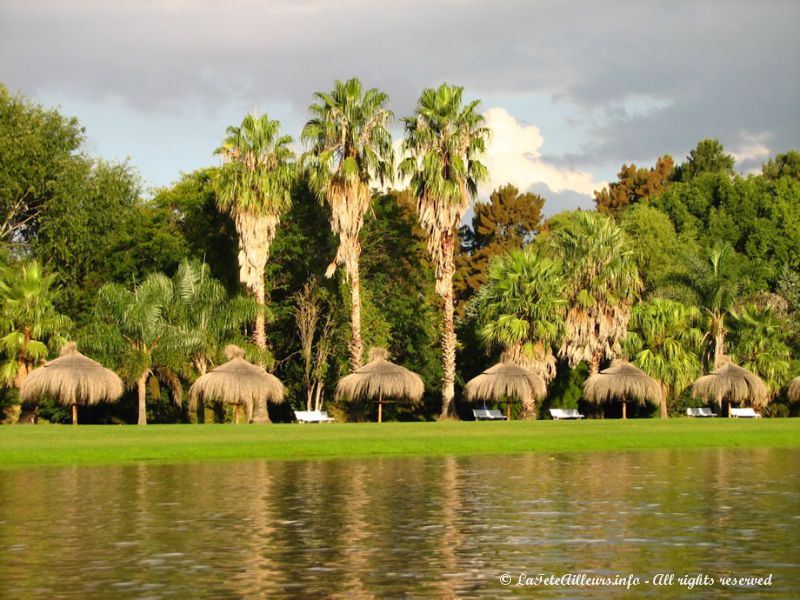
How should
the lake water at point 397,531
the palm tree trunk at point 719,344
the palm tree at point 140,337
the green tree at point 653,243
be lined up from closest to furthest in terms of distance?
the lake water at point 397,531
the palm tree at point 140,337
the palm tree trunk at point 719,344
the green tree at point 653,243

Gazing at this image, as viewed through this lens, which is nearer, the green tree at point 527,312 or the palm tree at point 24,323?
the palm tree at point 24,323

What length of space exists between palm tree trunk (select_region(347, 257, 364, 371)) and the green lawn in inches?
304

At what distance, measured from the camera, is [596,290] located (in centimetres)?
5497

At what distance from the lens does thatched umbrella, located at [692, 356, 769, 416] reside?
51.7 meters

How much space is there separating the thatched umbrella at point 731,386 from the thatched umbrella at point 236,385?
58.8 feet

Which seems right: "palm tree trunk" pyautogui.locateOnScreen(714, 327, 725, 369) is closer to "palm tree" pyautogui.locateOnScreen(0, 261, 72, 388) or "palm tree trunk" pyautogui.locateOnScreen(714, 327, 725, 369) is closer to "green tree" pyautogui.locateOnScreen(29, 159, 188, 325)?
"green tree" pyautogui.locateOnScreen(29, 159, 188, 325)

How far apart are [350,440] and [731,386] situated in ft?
70.5

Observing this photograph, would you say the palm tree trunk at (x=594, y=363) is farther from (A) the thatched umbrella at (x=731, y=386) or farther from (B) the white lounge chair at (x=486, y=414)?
(B) the white lounge chair at (x=486, y=414)

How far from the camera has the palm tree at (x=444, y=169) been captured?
2106 inches

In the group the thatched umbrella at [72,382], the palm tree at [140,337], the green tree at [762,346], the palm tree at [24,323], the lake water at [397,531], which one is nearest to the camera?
the lake water at [397,531]

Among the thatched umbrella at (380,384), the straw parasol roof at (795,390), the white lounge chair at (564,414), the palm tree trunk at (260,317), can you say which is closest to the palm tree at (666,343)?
the white lounge chair at (564,414)

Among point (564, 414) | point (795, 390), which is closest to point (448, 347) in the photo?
point (564, 414)

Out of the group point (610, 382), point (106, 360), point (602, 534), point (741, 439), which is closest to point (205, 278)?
point (106, 360)

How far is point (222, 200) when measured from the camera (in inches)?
2060
